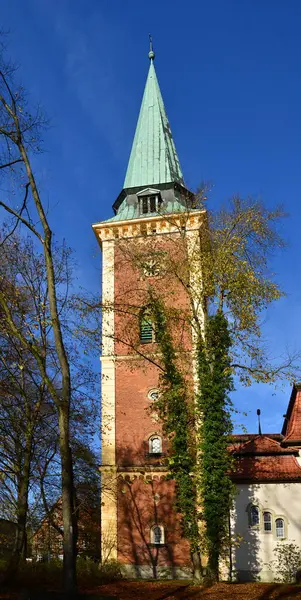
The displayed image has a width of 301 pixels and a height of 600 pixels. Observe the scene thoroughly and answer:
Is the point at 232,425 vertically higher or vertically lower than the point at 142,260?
lower

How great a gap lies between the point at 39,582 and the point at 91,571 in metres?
5.38

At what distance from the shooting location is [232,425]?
20797mm

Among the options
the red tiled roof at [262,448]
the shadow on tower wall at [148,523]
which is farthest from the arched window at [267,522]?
the shadow on tower wall at [148,523]

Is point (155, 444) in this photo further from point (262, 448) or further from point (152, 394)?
point (262, 448)

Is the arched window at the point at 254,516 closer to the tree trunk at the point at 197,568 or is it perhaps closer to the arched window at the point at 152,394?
the arched window at the point at 152,394

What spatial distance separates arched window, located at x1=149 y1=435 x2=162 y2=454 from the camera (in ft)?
88.4

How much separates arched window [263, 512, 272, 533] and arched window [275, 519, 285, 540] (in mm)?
291

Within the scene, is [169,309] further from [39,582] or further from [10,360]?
[39,582]

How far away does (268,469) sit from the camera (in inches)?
1045

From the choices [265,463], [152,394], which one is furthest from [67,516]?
[265,463]

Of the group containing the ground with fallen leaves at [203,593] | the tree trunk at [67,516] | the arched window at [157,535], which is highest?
the tree trunk at [67,516]

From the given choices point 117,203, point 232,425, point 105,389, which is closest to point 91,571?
point 232,425

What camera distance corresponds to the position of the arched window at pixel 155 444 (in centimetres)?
2695

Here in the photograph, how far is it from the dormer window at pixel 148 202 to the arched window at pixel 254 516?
16149 mm
